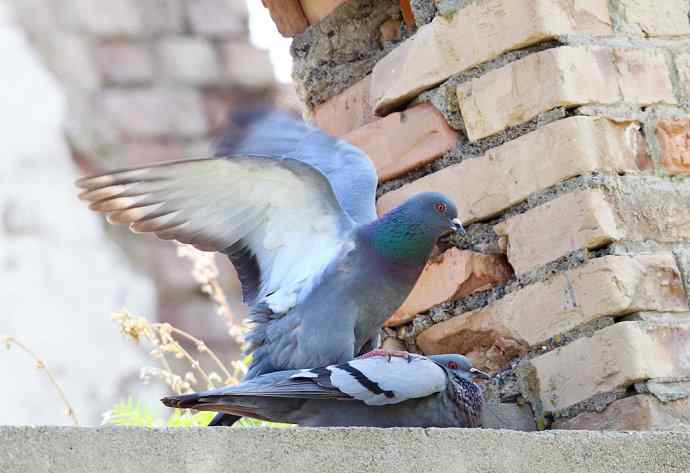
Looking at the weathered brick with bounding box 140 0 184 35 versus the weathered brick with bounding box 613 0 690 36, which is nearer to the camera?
the weathered brick with bounding box 613 0 690 36

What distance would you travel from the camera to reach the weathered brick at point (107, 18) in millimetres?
5816

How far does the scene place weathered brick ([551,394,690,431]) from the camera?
2420mm

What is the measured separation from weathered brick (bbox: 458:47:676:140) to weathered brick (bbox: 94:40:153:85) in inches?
126

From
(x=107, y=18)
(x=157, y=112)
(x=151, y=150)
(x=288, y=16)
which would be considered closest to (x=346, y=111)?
(x=288, y=16)

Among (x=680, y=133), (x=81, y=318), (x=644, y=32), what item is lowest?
(x=81, y=318)

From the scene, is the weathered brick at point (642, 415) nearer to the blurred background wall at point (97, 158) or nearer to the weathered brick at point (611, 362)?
the weathered brick at point (611, 362)

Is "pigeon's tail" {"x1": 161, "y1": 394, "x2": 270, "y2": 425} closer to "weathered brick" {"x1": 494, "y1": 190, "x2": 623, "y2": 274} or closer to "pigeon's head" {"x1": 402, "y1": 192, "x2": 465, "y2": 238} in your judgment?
"pigeon's head" {"x1": 402, "y1": 192, "x2": 465, "y2": 238}

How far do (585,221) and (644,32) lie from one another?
38 centimetres

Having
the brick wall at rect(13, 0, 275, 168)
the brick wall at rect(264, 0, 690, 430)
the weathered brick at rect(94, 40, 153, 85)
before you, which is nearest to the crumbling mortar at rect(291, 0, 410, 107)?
the brick wall at rect(264, 0, 690, 430)

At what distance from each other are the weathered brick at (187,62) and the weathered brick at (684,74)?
3.15 m

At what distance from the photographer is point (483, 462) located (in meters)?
2.09

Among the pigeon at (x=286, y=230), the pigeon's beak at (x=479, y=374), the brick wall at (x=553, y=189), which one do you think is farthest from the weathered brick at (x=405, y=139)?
the pigeon's beak at (x=479, y=374)

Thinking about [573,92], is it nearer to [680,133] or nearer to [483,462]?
[680,133]

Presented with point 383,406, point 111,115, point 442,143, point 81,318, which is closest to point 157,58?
point 111,115
